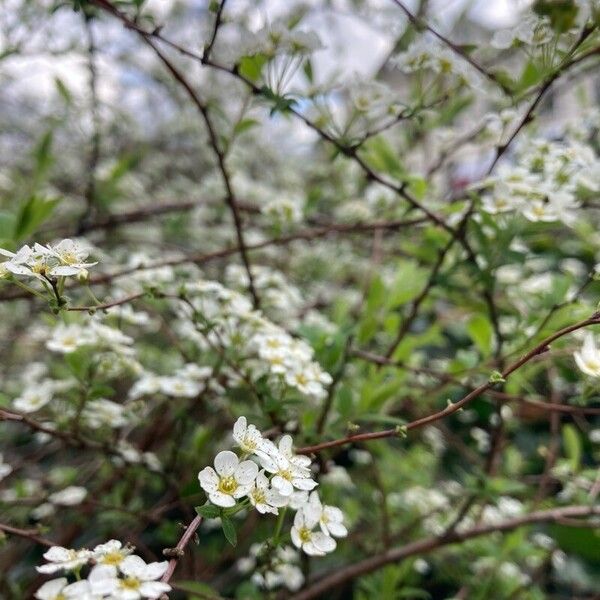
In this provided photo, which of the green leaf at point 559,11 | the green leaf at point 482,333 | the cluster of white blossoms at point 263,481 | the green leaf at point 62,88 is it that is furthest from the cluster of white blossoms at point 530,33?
the green leaf at point 62,88

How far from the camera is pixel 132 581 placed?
0.42m

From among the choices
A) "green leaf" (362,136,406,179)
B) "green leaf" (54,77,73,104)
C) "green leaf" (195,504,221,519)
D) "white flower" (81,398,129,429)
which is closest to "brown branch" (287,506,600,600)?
"white flower" (81,398,129,429)

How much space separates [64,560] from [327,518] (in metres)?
0.24

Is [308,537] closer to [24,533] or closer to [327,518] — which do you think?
[327,518]

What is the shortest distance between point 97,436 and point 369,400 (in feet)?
1.43

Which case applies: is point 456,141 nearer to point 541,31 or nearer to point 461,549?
point 541,31

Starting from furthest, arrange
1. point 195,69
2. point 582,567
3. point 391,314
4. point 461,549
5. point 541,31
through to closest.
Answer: point 195,69, point 582,567, point 461,549, point 391,314, point 541,31

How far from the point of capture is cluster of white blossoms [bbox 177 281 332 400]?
2.37 feet

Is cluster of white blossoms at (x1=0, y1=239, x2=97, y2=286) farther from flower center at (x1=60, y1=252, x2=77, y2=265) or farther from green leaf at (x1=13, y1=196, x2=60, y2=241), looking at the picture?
green leaf at (x1=13, y1=196, x2=60, y2=241)

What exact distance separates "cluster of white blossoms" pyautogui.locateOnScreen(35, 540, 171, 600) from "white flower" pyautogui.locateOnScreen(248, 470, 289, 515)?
93 millimetres

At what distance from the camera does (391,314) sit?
3.49ft

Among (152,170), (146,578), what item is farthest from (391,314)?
(152,170)

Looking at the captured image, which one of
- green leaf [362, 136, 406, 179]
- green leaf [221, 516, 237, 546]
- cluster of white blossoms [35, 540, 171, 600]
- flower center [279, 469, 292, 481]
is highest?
green leaf [362, 136, 406, 179]

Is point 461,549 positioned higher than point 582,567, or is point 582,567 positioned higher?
point 582,567
